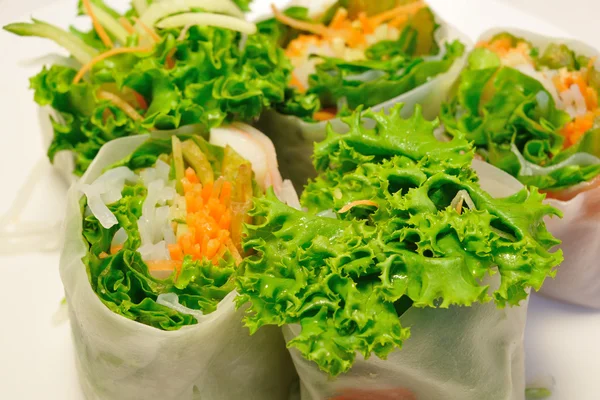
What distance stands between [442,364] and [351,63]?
1.51m

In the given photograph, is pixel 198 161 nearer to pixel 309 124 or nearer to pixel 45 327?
pixel 309 124

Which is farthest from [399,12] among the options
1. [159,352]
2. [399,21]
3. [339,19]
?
[159,352]

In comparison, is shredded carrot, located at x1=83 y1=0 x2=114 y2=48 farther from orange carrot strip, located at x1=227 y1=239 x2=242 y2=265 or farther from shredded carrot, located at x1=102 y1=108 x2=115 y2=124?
orange carrot strip, located at x1=227 y1=239 x2=242 y2=265

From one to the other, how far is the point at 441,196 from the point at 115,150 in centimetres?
130

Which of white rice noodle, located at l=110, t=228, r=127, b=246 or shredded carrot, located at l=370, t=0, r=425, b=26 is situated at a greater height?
shredded carrot, located at l=370, t=0, r=425, b=26

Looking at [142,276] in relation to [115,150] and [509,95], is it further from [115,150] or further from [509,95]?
[509,95]

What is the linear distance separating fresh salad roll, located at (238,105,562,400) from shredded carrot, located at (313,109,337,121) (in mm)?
815

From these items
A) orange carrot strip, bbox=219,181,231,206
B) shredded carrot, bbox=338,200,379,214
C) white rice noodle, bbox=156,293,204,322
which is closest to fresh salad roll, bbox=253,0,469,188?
orange carrot strip, bbox=219,181,231,206

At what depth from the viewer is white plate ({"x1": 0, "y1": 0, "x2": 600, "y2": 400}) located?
2.39 metres

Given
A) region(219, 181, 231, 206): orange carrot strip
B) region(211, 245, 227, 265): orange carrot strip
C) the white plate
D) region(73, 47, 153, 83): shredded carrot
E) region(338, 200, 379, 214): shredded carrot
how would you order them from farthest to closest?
region(73, 47, 153, 83): shredded carrot
the white plate
region(219, 181, 231, 206): orange carrot strip
region(211, 245, 227, 265): orange carrot strip
region(338, 200, 379, 214): shredded carrot

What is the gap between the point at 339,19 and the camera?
329cm

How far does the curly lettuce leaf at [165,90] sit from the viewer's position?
258cm

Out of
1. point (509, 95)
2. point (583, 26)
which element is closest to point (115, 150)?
point (509, 95)

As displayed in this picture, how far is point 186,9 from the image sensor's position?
2.83 metres
